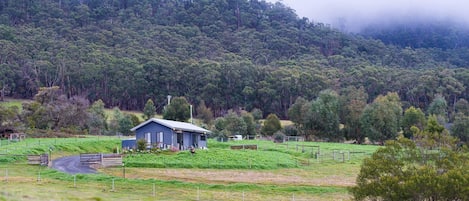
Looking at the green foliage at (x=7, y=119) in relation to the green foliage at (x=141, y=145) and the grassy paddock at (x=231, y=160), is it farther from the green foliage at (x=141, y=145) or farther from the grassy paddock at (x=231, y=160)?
the grassy paddock at (x=231, y=160)

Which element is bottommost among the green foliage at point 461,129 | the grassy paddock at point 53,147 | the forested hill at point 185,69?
the grassy paddock at point 53,147

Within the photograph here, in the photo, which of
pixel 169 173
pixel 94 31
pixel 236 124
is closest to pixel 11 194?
pixel 169 173

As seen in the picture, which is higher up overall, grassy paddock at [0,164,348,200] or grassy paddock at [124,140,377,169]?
grassy paddock at [124,140,377,169]

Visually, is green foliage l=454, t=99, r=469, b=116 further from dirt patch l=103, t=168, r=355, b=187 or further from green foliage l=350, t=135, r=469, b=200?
green foliage l=350, t=135, r=469, b=200

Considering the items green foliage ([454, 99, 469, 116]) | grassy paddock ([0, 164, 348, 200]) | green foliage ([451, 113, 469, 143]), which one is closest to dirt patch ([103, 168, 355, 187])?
grassy paddock ([0, 164, 348, 200])

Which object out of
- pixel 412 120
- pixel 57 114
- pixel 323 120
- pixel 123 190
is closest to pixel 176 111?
pixel 57 114

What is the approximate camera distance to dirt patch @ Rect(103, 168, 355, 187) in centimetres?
3753

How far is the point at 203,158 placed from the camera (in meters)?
48.9

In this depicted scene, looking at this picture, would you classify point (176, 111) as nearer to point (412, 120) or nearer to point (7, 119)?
point (7, 119)

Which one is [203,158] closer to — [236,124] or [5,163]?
[5,163]

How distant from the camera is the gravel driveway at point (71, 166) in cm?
3963

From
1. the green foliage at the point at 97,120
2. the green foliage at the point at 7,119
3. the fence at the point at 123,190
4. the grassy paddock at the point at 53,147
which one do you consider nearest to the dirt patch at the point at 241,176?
the fence at the point at 123,190

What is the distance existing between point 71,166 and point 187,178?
980 cm

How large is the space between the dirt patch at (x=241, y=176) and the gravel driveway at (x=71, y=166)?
1.68 meters
